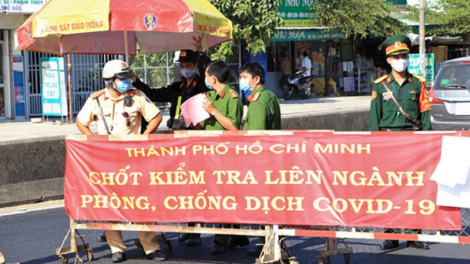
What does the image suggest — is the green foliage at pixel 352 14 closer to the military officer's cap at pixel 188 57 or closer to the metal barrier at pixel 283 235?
the military officer's cap at pixel 188 57

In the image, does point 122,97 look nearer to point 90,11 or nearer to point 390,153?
point 90,11

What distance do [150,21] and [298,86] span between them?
Result: 22841 millimetres

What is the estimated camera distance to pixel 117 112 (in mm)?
7812

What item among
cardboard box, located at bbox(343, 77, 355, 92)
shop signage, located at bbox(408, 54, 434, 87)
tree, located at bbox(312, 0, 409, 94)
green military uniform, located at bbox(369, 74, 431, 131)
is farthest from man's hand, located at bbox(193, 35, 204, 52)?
cardboard box, located at bbox(343, 77, 355, 92)

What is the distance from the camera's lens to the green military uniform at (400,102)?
8.17 meters

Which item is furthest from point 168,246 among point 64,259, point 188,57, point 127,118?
point 188,57

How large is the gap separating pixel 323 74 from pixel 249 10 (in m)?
9.50

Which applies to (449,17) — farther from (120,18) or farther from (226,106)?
(120,18)

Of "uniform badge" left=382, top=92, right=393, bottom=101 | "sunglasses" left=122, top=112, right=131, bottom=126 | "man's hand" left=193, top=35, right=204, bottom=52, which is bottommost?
"sunglasses" left=122, top=112, right=131, bottom=126

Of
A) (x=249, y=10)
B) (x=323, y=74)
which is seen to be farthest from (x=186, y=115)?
(x=323, y=74)

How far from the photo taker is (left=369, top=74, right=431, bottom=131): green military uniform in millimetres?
8172

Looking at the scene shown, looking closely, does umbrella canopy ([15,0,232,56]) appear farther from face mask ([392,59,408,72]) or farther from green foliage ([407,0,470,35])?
green foliage ([407,0,470,35])

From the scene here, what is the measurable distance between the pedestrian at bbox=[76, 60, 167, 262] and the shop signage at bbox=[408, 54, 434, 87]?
60.5 feet

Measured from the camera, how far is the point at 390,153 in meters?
6.52
